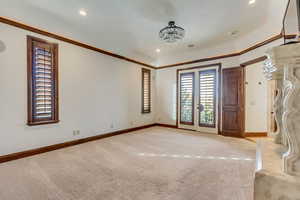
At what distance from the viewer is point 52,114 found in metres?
3.59

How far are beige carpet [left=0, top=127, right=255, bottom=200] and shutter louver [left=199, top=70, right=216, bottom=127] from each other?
172 centimetres

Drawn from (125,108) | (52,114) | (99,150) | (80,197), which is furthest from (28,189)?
(125,108)

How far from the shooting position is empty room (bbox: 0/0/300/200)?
1.92m

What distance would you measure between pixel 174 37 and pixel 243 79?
2838 mm

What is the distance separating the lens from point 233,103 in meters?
4.85

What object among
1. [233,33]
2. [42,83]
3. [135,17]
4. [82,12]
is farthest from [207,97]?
[42,83]

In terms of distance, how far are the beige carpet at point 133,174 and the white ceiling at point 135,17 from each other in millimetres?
3058

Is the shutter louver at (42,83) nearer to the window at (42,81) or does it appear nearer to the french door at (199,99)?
the window at (42,81)

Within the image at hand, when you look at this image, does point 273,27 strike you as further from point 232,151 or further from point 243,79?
point 232,151

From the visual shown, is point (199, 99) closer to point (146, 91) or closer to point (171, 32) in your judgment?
point (146, 91)

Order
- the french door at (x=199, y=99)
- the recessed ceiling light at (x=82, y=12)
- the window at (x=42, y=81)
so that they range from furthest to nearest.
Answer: the french door at (x=199, y=99)
the window at (x=42, y=81)
the recessed ceiling light at (x=82, y=12)

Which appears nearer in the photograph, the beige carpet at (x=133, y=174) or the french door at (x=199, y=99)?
the beige carpet at (x=133, y=174)

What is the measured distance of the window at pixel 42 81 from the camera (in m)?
3.24

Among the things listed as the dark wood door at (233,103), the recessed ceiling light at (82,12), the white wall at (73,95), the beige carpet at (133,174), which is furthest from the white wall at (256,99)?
the recessed ceiling light at (82,12)
